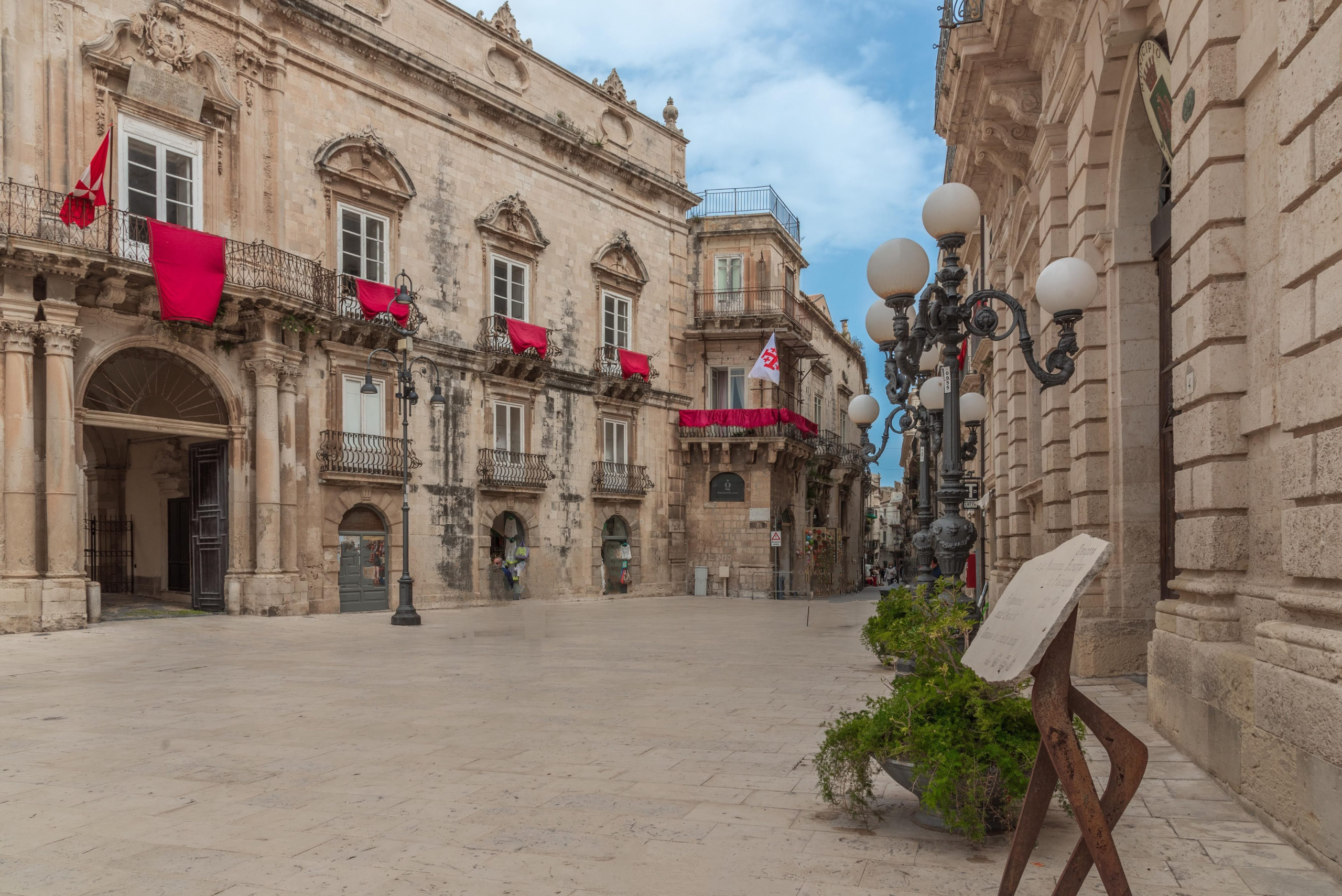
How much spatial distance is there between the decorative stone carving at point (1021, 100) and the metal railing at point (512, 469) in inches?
676

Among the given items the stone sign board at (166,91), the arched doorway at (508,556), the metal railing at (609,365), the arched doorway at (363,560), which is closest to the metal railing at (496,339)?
the metal railing at (609,365)

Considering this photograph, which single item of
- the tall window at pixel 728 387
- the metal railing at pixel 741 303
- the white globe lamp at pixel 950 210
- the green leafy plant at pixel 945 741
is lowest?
the green leafy plant at pixel 945 741

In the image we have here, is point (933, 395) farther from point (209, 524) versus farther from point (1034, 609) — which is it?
point (209, 524)

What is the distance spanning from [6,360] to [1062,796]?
17.6m

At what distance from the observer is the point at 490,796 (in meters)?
6.03

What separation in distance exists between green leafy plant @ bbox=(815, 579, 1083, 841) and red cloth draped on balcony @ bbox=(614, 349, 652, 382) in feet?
88.9

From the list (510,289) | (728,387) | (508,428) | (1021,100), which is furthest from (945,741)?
(728,387)

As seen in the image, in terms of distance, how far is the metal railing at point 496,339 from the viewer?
27422 millimetres

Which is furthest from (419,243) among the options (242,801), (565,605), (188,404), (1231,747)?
(1231,747)

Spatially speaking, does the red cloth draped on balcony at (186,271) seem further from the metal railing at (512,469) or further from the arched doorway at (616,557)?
the arched doorway at (616,557)

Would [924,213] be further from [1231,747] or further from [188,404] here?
[188,404]

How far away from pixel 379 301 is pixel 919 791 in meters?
21.1

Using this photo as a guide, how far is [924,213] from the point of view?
836 cm

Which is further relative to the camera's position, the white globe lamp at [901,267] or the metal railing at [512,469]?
the metal railing at [512,469]
